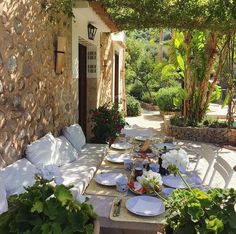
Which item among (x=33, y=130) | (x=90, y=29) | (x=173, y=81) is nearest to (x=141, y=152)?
(x=33, y=130)

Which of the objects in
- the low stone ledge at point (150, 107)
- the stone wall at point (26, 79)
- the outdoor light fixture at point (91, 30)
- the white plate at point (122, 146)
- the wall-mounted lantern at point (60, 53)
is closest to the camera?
the stone wall at point (26, 79)

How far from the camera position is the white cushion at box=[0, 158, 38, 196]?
3.58m

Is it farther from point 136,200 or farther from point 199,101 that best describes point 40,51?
point 199,101

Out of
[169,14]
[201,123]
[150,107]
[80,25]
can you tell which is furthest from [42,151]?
[150,107]

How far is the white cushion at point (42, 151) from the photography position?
4371 mm

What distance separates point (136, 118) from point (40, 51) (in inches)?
390

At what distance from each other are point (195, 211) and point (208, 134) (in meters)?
8.06

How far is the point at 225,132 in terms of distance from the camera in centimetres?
975

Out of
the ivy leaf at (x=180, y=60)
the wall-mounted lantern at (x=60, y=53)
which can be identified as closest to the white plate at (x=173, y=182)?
the wall-mounted lantern at (x=60, y=53)

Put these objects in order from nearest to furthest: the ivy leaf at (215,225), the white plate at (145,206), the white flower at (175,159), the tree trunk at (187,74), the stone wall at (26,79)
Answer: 1. the ivy leaf at (215,225)
2. the white plate at (145,206)
3. the white flower at (175,159)
4. the stone wall at (26,79)
5. the tree trunk at (187,74)

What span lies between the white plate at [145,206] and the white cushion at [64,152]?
2.01 m

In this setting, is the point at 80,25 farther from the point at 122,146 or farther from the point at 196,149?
the point at 196,149

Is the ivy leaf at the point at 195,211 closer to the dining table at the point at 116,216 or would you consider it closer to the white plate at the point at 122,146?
the dining table at the point at 116,216

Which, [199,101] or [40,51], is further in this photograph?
[199,101]
